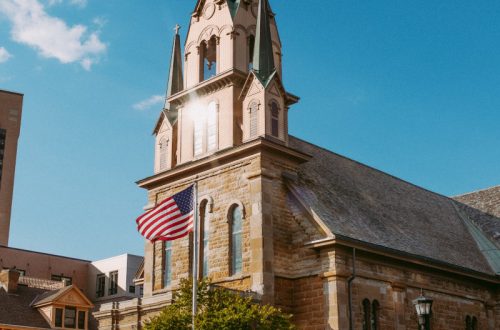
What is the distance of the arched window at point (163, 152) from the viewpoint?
3641 centimetres

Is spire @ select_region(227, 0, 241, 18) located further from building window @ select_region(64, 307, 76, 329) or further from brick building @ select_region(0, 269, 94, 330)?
building window @ select_region(64, 307, 76, 329)

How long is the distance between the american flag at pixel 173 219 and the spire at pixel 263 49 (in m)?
8.96

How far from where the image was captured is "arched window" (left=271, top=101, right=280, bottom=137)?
3312 cm

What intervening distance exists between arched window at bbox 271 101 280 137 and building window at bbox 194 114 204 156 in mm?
3901

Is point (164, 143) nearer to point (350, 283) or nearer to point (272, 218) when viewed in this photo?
point (272, 218)

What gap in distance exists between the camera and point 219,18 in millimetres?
36406

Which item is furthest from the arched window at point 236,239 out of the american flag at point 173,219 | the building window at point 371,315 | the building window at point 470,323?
the building window at point 470,323

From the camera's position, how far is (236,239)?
31859mm

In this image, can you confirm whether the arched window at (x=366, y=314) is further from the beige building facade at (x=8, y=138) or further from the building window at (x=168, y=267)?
the beige building facade at (x=8, y=138)

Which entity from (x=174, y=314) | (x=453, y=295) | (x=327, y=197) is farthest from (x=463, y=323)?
(x=174, y=314)

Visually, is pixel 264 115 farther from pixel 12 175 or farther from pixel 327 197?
pixel 12 175

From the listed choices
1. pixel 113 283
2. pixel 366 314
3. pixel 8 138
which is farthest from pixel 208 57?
pixel 8 138

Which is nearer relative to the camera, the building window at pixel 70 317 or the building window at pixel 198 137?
the building window at pixel 198 137

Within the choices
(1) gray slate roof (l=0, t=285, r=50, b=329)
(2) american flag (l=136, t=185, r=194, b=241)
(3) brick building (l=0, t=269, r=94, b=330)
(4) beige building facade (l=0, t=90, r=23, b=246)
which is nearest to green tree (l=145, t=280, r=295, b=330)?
(2) american flag (l=136, t=185, r=194, b=241)
